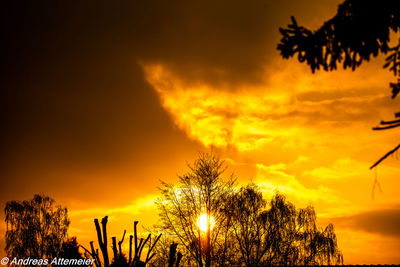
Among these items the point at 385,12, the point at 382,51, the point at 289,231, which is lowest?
the point at 289,231

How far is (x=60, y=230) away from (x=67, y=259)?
28.4 metres

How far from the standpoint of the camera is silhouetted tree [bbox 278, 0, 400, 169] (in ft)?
24.5

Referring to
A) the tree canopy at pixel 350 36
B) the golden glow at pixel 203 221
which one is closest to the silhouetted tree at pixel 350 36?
the tree canopy at pixel 350 36

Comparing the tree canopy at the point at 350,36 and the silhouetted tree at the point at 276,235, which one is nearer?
the tree canopy at the point at 350,36

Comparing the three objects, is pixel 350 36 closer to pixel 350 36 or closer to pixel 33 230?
pixel 350 36

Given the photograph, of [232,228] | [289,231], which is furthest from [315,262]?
[232,228]

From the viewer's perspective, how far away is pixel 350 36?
25.5 ft

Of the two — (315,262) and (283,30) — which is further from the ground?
(283,30)

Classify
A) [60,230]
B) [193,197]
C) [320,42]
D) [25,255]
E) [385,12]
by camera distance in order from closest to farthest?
[385,12]
[320,42]
[193,197]
[25,255]
[60,230]

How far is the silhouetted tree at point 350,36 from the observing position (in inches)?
294

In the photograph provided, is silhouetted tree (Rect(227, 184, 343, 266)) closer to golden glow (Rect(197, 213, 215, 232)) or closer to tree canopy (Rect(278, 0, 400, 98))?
golden glow (Rect(197, 213, 215, 232))

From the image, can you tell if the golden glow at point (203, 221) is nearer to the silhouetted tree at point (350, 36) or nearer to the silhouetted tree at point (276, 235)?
the silhouetted tree at point (276, 235)

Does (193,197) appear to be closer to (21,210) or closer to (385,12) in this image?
(21,210)

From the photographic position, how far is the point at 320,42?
8.02 m
